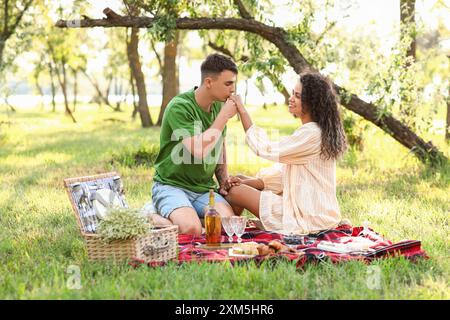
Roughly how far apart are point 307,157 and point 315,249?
0.83 m

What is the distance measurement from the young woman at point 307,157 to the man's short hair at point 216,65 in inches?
11.2

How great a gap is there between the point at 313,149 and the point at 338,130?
258 mm

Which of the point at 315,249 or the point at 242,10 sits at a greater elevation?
the point at 242,10

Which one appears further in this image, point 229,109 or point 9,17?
point 9,17

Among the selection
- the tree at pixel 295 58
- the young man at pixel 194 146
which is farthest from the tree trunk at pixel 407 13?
the young man at pixel 194 146

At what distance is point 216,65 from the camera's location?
5277 mm

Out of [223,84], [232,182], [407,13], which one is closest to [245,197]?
[232,182]

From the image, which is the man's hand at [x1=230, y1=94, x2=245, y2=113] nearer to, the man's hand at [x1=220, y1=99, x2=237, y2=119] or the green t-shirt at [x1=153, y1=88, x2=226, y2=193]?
the man's hand at [x1=220, y1=99, x2=237, y2=119]

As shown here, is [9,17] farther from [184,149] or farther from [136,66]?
[184,149]

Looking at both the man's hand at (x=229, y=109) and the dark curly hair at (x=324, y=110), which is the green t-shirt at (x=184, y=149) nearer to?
the man's hand at (x=229, y=109)

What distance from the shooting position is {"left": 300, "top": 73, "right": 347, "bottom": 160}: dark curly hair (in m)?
4.96

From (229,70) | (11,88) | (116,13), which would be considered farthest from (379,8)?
(11,88)

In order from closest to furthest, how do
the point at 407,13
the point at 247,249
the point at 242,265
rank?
the point at 242,265
the point at 247,249
the point at 407,13

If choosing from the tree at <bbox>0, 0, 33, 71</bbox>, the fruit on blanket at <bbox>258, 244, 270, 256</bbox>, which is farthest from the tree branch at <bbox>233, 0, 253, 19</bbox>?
the tree at <bbox>0, 0, 33, 71</bbox>
